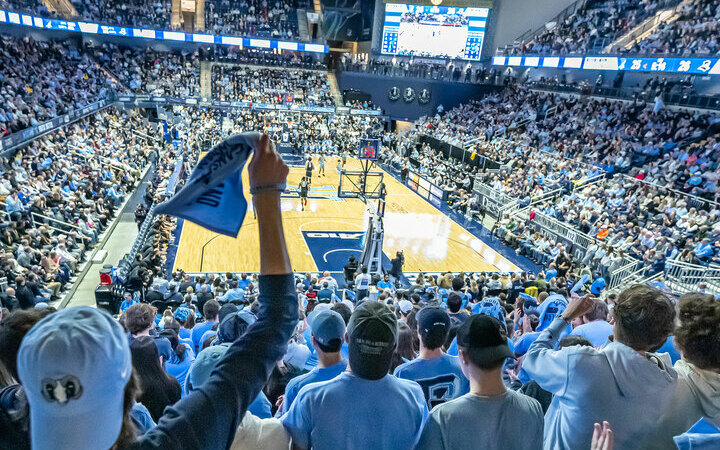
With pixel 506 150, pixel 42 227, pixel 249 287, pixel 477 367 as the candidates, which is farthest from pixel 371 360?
pixel 506 150

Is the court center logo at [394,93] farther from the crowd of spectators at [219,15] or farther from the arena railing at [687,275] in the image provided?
the arena railing at [687,275]

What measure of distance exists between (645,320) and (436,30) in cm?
3917

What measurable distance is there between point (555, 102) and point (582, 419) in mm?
33325

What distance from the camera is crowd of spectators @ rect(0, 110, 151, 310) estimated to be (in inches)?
440

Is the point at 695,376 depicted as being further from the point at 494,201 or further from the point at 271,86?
the point at 271,86

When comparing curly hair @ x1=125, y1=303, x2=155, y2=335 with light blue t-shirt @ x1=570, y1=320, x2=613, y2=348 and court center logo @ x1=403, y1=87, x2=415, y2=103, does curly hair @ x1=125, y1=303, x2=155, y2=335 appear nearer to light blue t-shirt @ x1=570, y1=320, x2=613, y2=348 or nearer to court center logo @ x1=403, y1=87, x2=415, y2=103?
light blue t-shirt @ x1=570, y1=320, x2=613, y2=348

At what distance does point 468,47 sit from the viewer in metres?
38.5

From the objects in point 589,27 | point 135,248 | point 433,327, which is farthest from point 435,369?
point 589,27

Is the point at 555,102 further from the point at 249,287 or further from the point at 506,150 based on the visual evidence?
the point at 249,287

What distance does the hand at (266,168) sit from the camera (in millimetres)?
1700

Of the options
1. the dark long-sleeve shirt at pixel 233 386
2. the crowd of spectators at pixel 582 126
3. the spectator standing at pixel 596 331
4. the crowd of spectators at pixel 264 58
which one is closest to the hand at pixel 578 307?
the spectator standing at pixel 596 331

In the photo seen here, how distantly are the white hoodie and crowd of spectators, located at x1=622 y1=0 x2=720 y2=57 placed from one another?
78.9 feet

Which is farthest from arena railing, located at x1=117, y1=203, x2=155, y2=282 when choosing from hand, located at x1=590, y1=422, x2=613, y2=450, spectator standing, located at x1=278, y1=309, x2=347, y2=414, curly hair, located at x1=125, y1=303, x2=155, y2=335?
hand, located at x1=590, y1=422, x2=613, y2=450

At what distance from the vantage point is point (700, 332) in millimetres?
2389
